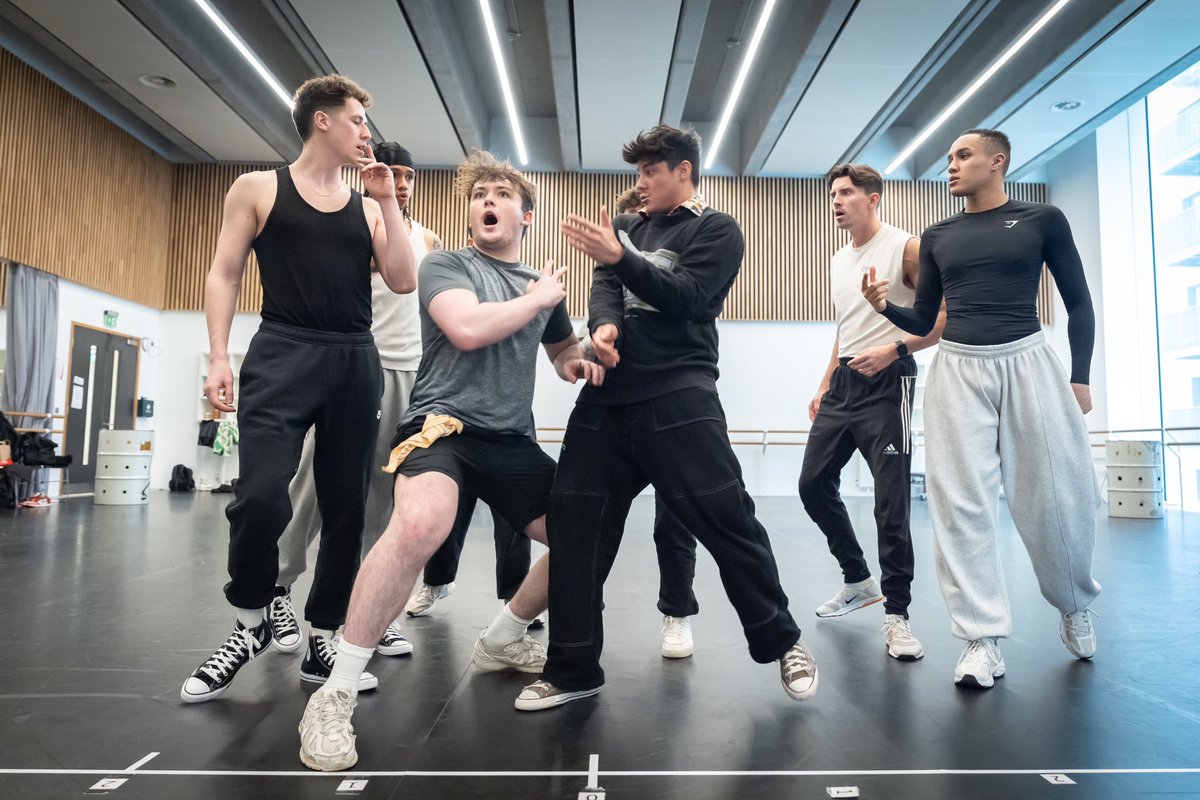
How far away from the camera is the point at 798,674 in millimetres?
2012

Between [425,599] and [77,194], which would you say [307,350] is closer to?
[425,599]

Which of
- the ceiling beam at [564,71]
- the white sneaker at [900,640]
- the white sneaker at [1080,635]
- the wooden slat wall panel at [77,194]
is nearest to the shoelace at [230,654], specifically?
the white sneaker at [900,640]

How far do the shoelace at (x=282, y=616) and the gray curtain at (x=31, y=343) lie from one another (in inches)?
338

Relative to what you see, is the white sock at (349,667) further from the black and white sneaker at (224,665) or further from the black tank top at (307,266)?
the black tank top at (307,266)

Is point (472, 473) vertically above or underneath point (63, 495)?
above

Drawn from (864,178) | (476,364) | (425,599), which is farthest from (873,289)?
(425,599)

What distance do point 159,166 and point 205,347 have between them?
2.85 m

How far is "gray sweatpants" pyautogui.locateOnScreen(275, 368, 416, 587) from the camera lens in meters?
2.60

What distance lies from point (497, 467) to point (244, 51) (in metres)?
8.24

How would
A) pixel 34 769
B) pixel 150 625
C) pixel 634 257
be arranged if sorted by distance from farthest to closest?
1. pixel 150 625
2. pixel 634 257
3. pixel 34 769

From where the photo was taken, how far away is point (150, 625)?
9.43 feet

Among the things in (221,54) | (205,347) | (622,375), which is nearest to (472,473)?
(622,375)

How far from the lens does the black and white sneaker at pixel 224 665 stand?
2000mm

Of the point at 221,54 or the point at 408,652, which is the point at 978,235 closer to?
the point at 408,652
